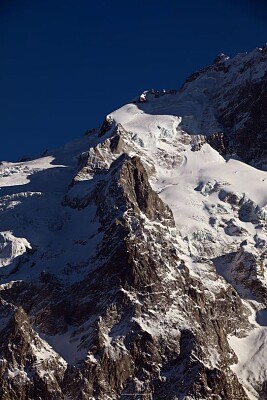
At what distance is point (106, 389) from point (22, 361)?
13109 millimetres

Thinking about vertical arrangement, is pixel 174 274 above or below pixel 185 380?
above

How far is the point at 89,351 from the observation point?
589 ft

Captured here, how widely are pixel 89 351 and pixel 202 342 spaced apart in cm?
1767

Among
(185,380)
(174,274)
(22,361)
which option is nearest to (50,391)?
(22,361)

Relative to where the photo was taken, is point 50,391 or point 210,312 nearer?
point 50,391

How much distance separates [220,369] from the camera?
179 meters

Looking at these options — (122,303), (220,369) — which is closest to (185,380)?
(220,369)

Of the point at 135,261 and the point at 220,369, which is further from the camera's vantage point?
the point at 135,261

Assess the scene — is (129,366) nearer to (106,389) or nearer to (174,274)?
(106,389)

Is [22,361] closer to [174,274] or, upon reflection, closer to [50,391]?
[50,391]

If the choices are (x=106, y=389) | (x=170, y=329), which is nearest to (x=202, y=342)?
(x=170, y=329)

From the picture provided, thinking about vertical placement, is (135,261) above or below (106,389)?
above

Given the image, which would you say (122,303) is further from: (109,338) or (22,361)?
(22,361)

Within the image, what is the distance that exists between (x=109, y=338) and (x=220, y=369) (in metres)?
17.4
